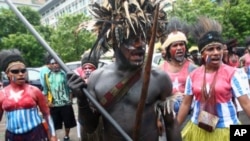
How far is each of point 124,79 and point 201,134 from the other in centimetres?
167

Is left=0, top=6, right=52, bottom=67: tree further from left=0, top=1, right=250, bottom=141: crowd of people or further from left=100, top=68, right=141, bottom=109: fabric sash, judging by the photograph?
left=100, top=68, right=141, bottom=109: fabric sash

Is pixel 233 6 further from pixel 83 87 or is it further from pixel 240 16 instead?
pixel 83 87

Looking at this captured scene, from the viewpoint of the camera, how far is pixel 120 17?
8.23ft

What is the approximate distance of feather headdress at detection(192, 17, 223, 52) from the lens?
3.99 meters

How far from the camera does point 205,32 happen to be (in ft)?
13.5

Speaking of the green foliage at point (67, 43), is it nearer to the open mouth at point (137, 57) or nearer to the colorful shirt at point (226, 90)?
the colorful shirt at point (226, 90)

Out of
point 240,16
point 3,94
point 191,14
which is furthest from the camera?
point 191,14

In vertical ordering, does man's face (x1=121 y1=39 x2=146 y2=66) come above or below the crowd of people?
above

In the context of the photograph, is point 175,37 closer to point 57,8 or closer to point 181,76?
point 181,76

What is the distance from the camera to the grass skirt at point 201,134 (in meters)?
3.78

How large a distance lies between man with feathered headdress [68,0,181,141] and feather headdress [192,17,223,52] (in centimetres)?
140

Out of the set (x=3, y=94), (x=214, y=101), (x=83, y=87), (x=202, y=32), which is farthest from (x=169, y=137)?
(x=3, y=94)

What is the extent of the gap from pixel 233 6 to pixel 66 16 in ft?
59.7

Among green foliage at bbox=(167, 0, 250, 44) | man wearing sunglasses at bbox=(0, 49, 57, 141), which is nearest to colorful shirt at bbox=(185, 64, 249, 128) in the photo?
man wearing sunglasses at bbox=(0, 49, 57, 141)
